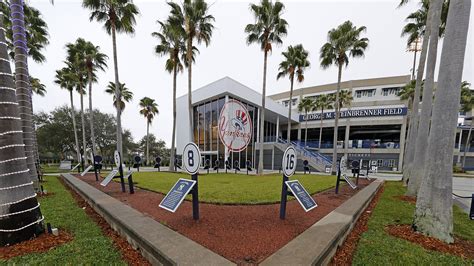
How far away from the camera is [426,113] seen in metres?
7.57

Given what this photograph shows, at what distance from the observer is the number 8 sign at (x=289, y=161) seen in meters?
4.17

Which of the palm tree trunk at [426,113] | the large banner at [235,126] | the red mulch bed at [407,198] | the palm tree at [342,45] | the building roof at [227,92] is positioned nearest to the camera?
the palm tree trunk at [426,113]

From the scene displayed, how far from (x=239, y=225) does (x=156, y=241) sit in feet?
5.60

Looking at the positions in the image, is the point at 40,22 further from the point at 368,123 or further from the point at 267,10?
the point at 368,123

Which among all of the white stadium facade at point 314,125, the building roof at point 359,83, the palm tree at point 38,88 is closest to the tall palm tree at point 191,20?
the white stadium facade at point 314,125

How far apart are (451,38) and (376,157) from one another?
3124 cm

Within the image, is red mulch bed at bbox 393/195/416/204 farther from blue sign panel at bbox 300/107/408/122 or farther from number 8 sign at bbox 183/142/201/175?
blue sign panel at bbox 300/107/408/122

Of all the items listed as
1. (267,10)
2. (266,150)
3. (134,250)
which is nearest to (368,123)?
(266,150)

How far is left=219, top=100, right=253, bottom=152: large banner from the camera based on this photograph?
900cm

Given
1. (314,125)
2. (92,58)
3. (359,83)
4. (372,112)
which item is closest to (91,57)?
(92,58)

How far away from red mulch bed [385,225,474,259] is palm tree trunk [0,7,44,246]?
7.15 meters

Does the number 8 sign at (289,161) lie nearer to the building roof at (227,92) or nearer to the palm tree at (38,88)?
the building roof at (227,92)

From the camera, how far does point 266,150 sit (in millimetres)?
26078

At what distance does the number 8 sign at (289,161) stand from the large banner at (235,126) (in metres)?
4.85
